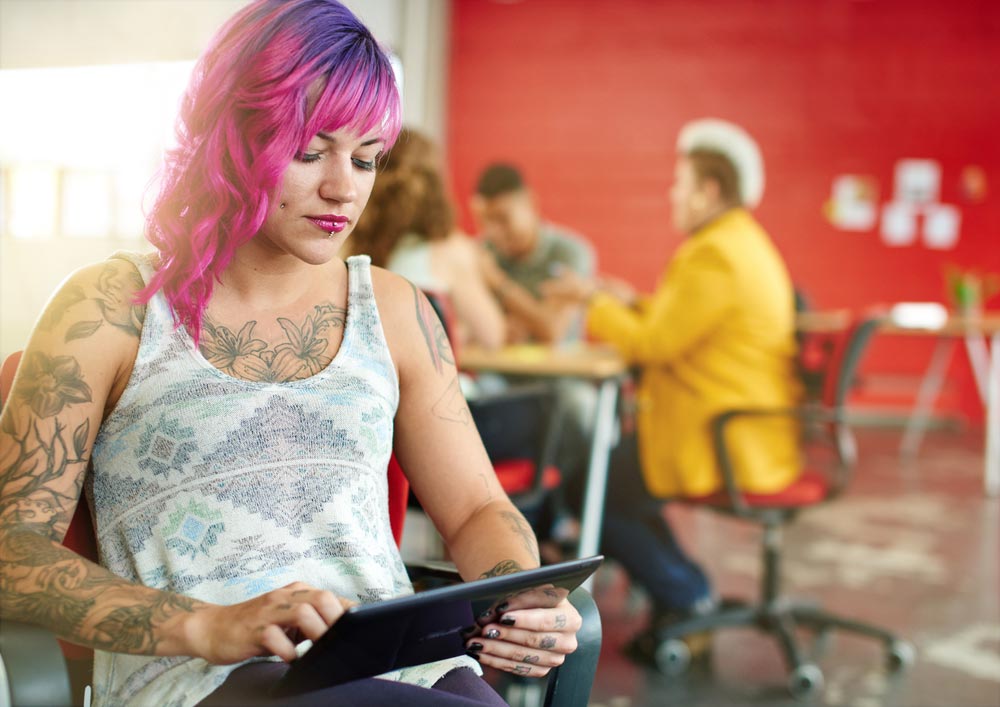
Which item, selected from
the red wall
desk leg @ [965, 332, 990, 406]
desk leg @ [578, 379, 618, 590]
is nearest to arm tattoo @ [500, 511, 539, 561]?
desk leg @ [578, 379, 618, 590]

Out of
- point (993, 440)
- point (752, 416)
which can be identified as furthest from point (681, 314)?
point (993, 440)

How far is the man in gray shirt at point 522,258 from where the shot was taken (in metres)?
3.75

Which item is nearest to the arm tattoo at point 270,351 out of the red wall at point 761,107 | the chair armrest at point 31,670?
the chair armrest at point 31,670

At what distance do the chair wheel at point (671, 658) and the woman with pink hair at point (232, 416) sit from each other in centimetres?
168

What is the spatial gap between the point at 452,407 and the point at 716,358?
1.75 metres

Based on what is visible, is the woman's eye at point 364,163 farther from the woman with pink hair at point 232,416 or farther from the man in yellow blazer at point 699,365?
the man in yellow blazer at point 699,365

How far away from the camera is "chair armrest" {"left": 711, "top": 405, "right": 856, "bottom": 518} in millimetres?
2775

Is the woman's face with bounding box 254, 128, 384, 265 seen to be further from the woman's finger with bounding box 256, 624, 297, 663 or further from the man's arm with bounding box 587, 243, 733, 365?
the man's arm with bounding box 587, 243, 733, 365

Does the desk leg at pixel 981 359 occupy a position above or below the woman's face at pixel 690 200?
below

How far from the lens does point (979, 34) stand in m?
7.28

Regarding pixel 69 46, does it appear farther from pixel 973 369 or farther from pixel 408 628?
pixel 973 369

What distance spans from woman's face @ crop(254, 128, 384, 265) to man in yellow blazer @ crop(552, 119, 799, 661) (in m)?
1.87

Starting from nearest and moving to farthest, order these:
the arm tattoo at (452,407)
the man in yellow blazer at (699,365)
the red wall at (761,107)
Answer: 1. the arm tattoo at (452,407)
2. the man in yellow blazer at (699,365)
3. the red wall at (761,107)

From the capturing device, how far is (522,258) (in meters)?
4.41
